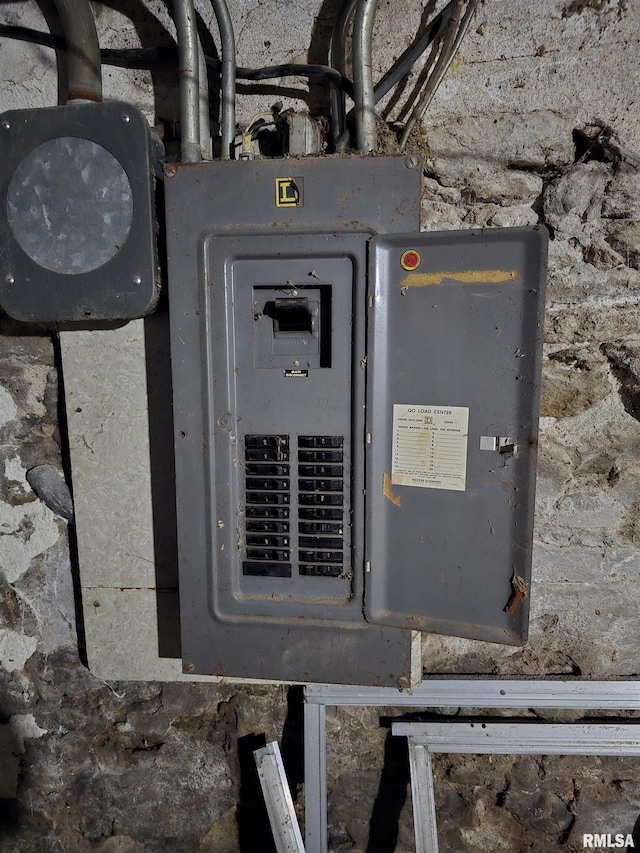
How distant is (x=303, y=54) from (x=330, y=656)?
118 centimetres

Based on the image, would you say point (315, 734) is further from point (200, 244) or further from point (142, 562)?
point (200, 244)

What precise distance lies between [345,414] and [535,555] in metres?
0.58

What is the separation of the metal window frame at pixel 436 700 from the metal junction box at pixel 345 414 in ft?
0.72

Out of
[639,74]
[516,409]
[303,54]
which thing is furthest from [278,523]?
[639,74]

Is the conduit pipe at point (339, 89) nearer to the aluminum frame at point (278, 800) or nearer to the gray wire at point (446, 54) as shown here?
the gray wire at point (446, 54)

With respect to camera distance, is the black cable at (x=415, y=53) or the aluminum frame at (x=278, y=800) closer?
the black cable at (x=415, y=53)

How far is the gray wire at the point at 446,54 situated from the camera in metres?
0.95

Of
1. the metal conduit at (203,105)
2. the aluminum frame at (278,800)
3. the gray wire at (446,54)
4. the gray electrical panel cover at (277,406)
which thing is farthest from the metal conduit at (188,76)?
the aluminum frame at (278,800)

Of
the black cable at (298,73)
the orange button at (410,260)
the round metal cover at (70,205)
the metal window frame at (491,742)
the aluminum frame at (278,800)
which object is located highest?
the black cable at (298,73)

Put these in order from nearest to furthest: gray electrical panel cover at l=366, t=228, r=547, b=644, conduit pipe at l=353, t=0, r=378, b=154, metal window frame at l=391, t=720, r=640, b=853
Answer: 1. gray electrical panel cover at l=366, t=228, r=547, b=644
2. conduit pipe at l=353, t=0, r=378, b=154
3. metal window frame at l=391, t=720, r=640, b=853

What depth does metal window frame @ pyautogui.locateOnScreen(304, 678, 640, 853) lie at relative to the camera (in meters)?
1.10

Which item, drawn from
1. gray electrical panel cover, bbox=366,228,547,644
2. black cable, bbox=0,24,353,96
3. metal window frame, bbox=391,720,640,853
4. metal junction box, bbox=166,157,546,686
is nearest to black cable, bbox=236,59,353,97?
black cable, bbox=0,24,353,96

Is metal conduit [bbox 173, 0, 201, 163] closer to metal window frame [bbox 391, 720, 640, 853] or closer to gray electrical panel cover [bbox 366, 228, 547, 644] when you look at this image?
gray electrical panel cover [bbox 366, 228, 547, 644]

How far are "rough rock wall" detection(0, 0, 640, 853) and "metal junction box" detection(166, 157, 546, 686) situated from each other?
1.00 ft
